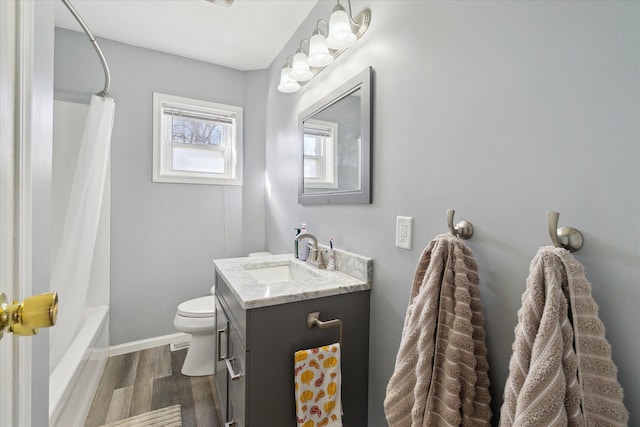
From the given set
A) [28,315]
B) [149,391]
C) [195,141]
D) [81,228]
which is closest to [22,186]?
[28,315]

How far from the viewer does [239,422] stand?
3.59 feet

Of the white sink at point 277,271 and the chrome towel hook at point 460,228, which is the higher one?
the chrome towel hook at point 460,228

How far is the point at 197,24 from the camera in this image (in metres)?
1.94

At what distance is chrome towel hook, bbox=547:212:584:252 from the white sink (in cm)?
110

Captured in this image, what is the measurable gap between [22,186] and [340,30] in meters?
1.21

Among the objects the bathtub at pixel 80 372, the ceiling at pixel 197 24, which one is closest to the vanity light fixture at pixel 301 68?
the ceiling at pixel 197 24

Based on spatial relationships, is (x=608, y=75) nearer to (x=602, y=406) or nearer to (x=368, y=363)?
(x=602, y=406)

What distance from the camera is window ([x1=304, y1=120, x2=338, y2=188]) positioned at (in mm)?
1530

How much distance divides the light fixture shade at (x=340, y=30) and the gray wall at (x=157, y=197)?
1505 mm

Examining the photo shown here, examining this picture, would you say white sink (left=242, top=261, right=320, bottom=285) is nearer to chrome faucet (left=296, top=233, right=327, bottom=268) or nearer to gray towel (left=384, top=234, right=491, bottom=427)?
chrome faucet (left=296, top=233, right=327, bottom=268)

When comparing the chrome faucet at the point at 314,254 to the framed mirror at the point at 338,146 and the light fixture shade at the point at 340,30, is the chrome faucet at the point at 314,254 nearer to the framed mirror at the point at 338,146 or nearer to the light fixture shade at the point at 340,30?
the framed mirror at the point at 338,146

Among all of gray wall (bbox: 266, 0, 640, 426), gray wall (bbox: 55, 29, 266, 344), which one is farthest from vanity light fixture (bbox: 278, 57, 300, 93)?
gray wall (bbox: 55, 29, 266, 344)

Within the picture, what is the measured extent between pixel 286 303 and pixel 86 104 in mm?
2227

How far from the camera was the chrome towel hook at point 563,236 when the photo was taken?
22.4 inches
